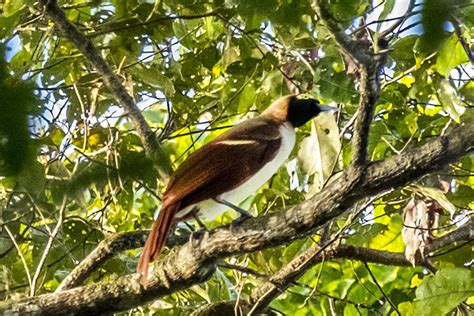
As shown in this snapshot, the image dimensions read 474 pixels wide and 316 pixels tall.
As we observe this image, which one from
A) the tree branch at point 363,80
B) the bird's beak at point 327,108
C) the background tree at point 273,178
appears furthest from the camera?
the bird's beak at point 327,108

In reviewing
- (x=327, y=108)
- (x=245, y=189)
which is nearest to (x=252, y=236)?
(x=245, y=189)

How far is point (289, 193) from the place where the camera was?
2.40 metres


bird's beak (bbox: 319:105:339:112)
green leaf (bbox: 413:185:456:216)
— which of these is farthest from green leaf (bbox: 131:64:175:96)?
green leaf (bbox: 413:185:456:216)

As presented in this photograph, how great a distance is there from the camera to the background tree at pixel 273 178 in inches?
60.3

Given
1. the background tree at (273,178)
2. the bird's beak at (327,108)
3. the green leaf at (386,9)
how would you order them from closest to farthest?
the green leaf at (386,9) → the background tree at (273,178) → the bird's beak at (327,108)

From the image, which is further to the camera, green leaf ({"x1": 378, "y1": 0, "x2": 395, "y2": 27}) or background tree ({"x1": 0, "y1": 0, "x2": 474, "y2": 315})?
background tree ({"x1": 0, "y1": 0, "x2": 474, "y2": 315})

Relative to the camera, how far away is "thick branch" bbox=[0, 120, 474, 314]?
1385 millimetres

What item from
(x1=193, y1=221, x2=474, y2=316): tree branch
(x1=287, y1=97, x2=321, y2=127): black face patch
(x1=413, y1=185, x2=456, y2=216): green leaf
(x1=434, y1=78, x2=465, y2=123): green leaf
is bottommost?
(x1=193, y1=221, x2=474, y2=316): tree branch

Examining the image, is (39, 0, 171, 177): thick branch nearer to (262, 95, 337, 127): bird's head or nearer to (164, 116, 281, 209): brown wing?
(164, 116, 281, 209): brown wing

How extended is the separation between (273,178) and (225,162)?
1.33 ft

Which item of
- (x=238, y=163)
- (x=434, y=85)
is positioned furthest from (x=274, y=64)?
(x=434, y=85)

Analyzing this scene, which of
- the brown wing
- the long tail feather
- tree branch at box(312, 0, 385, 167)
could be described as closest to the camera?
tree branch at box(312, 0, 385, 167)

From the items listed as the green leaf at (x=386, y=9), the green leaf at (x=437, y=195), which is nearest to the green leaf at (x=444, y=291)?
the green leaf at (x=437, y=195)

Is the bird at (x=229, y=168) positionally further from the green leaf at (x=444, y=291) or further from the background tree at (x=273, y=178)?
the green leaf at (x=444, y=291)
